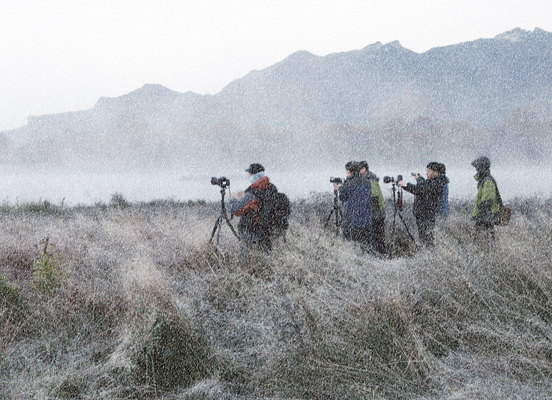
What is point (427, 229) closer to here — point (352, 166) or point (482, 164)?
point (482, 164)

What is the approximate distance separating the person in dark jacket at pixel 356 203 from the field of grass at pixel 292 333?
1119 mm

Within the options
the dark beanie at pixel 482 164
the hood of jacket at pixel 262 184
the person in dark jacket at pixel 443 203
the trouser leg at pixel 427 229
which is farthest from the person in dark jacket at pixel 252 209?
the dark beanie at pixel 482 164

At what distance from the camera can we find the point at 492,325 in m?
2.80

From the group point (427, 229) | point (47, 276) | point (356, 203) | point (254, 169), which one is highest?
point (254, 169)

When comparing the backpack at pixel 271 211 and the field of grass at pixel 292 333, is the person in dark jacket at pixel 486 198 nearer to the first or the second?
the field of grass at pixel 292 333

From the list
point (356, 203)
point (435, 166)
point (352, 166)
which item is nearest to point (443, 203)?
point (435, 166)

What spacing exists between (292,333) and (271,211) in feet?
8.28

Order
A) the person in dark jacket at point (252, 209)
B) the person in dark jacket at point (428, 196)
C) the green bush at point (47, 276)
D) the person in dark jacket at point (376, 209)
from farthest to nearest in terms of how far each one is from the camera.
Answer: the person in dark jacket at point (376, 209)
the person in dark jacket at point (428, 196)
the person in dark jacket at point (252, 209)
the green bush at point (47, 276)

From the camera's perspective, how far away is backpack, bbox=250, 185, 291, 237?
5105 mm

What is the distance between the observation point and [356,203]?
18.4 feet

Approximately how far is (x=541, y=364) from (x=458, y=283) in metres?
1.24

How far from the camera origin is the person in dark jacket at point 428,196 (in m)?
5.72

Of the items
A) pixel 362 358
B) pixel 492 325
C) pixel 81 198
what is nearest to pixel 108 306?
pixel 362 358

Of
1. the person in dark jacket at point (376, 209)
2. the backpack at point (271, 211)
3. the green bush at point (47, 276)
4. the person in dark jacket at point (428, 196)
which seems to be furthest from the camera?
the person in dark jacket at point (376, 209)
